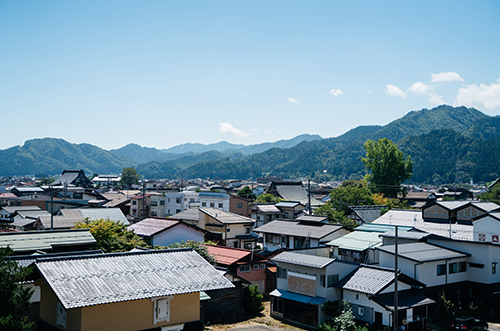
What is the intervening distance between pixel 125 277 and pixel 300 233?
2472cm

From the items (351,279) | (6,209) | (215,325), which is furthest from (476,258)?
(6,209)

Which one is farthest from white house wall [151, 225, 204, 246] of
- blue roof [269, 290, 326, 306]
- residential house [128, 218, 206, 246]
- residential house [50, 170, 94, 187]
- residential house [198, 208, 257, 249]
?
residential house [50, 170, 94, 187]

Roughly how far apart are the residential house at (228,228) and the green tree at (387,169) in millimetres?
32609

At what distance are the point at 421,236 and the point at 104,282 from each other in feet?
76.8

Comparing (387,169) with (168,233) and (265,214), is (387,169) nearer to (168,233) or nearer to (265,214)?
(265,214)

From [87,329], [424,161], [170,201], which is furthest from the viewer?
[424,161]

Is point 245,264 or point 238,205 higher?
point 238,205

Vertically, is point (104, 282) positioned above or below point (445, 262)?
above

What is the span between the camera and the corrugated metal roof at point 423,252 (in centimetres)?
2341

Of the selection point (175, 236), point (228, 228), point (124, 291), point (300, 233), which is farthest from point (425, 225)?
point (124, 291)

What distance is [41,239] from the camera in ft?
68.1

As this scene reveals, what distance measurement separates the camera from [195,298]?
1259cm

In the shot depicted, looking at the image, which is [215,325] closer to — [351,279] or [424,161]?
[351,279]

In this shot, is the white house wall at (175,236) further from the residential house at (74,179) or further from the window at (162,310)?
the residential house at (74,179)
